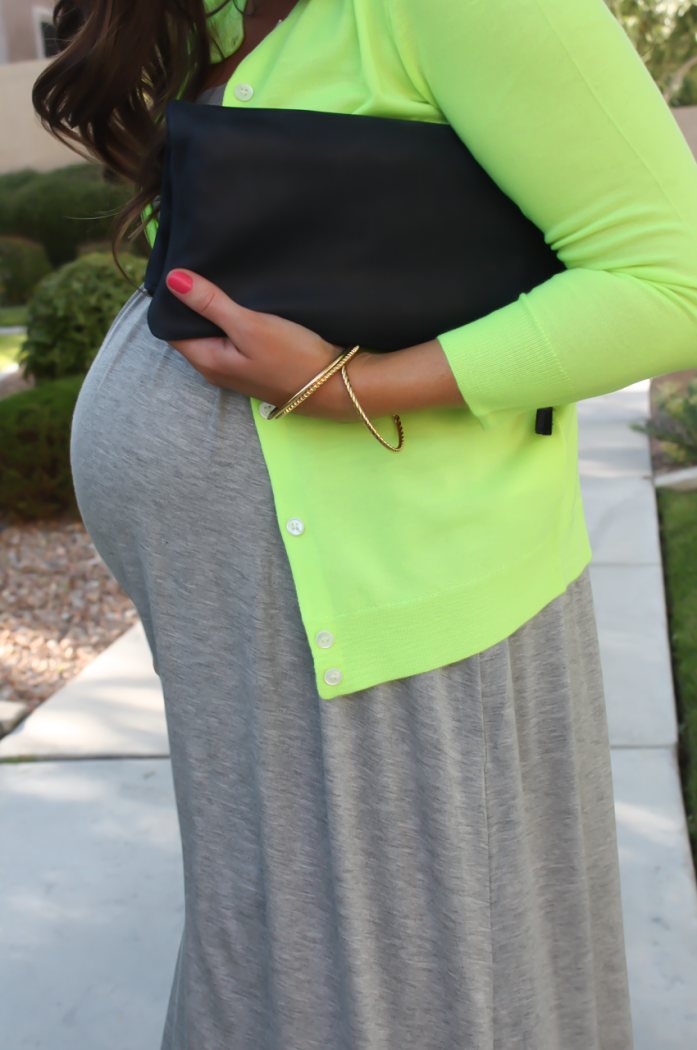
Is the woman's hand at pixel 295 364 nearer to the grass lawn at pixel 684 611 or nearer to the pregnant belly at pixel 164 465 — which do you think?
the pregnant belly at pixel 164 465

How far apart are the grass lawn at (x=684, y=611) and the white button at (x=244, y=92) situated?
217cm

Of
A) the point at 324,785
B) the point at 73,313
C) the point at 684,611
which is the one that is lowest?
the point at 684,611

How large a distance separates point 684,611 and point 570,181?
3.00 m

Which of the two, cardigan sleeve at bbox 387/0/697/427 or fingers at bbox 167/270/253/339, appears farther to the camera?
fingers at bbox 167/270/253/339

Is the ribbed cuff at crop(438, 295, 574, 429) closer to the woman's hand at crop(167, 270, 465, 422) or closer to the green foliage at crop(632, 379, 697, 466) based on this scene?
the woman's hand at crop(167, 270, 465, 422)

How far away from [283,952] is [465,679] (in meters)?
0.46

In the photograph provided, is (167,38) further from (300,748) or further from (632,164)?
(300,748)

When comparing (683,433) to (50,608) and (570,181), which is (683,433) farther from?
(570,181)

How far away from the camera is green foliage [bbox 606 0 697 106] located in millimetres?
21641

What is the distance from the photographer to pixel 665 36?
981 inches

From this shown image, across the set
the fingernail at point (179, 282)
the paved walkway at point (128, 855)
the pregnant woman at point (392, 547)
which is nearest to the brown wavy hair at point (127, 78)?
the pregnant woman at point (392, 547)

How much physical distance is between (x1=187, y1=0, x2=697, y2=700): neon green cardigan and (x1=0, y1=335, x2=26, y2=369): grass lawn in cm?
832

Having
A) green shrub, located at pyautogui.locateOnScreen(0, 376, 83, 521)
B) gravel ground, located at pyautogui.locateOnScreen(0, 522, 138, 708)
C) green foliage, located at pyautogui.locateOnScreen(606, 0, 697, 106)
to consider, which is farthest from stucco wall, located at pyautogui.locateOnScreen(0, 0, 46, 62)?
gravel ground, located at pyautogui.locateOnScreen(0, 522, 138, 708)

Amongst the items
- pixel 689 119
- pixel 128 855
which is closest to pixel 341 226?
pixel 128 855
